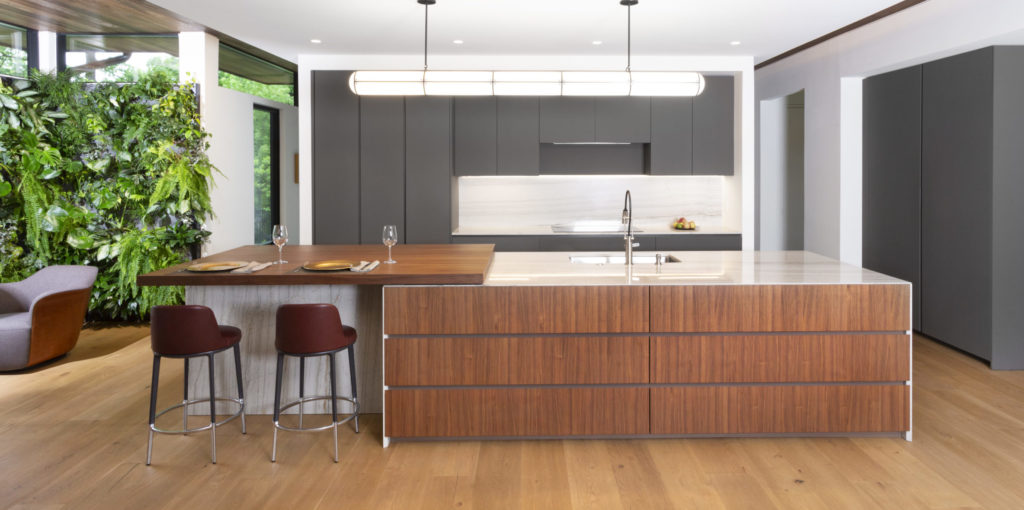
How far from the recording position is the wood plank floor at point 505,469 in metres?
3.27

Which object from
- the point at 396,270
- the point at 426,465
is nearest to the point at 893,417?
the point at 426,465

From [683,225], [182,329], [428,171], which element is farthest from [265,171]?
[182,329]

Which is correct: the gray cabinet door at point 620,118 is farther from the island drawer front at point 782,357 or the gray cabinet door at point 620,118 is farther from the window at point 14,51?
the window at point 14,51

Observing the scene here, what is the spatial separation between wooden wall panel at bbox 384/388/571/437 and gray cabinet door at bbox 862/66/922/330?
13.0 ft

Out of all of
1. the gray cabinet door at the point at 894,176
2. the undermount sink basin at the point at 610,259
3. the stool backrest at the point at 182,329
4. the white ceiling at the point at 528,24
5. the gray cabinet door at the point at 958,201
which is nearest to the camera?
the stool backrest at the point at 182,329

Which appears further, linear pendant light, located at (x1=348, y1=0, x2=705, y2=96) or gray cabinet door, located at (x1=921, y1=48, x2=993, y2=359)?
gray cabinet door, located at (x1=921, y1=48, x2=993, y2=359)

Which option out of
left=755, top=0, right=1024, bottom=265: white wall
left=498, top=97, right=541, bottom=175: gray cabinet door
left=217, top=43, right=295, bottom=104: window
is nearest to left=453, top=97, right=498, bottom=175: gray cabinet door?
left=498, top=97, right=541, bottom=175: gray cabinet door

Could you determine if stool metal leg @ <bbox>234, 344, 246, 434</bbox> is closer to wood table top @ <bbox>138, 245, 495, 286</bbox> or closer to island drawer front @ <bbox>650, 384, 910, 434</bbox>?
wood table top @ <bbox>138, 245, 495, 286</bbox>

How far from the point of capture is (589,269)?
4340 millimetres

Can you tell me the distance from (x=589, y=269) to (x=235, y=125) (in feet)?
14.4

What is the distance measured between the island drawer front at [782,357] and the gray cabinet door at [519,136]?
12.1 ft

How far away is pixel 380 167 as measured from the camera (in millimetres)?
7176

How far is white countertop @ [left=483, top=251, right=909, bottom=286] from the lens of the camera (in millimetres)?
3934

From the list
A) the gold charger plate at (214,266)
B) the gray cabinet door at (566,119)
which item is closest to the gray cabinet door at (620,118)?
the gray cabinet door at (566,119)
